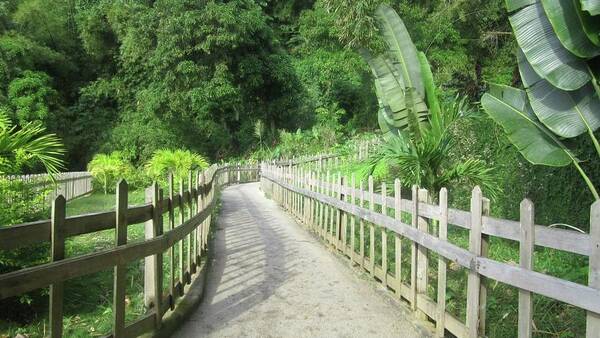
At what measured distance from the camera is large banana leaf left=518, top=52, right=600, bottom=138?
230 inches

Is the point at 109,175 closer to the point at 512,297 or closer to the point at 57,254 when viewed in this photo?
the point at 512,297

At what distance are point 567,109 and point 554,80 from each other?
0.43 m

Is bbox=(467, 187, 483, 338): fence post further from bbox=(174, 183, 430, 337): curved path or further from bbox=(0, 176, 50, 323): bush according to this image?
bbox=(0, 176, 50, 323): bush

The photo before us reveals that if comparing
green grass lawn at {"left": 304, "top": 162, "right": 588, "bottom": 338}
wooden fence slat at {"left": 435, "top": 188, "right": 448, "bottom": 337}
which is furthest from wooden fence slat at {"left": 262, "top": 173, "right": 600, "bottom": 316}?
green grass lawn at {"left": 304, "top": 162, "right": 588, "bottom": 338}

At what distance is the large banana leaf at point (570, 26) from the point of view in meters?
5.46

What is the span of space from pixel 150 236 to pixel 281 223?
26.4 feet

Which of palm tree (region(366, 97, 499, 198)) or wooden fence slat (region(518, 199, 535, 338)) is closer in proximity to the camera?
wooden fence slat (region(518, 199, 535, 338))

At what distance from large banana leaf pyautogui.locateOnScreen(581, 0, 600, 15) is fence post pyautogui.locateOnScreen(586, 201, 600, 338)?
2.88 metres

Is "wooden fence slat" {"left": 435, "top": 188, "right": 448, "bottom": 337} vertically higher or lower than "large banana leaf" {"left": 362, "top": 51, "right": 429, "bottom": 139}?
lower

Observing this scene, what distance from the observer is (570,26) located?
5500 millimetres

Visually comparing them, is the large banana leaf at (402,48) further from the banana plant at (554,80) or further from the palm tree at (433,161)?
the banana plant at (554,80)

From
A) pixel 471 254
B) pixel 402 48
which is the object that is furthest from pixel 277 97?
pixel 471 254

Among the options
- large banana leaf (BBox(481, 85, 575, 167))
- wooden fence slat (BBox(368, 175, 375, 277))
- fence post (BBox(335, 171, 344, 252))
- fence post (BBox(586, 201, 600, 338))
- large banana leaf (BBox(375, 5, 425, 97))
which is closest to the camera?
fence post (BBox(586, 201, 600, 338))

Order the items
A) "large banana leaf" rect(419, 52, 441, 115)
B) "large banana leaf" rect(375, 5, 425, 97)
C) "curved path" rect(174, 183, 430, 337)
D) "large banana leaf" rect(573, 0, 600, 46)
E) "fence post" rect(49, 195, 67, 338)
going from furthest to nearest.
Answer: "large banana leaf" rect(375, 5, 425, 97) → "large banana leaf" rect(419, 52, 441, 115) → "large banana leaf" rect(573, 0, 600, 46) → "curved path" rect(174, 183, 430, 337) → "fence post" rect(49, 195, 67, 338)
